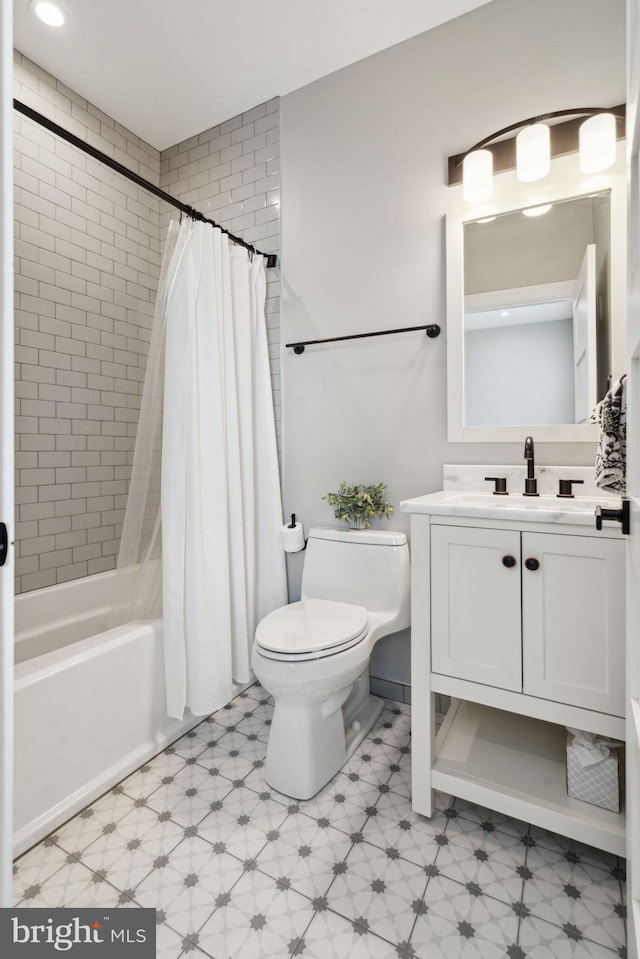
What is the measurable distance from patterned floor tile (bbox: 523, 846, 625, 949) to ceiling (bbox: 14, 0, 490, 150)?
2778 mm

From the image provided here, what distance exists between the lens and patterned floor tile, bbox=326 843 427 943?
109 centimetres

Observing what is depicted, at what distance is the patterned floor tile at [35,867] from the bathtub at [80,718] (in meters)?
0.03

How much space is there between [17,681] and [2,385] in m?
0.85

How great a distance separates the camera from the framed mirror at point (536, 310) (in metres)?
1.56

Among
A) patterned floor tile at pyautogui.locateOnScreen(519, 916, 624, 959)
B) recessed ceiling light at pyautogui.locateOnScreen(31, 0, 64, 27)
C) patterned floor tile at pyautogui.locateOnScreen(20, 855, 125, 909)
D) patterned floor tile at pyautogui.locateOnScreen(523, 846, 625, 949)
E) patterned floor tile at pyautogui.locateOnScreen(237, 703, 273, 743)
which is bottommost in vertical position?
patterned floor tile at pyautogui.locateOnScreen(519, 916, 624, 959)

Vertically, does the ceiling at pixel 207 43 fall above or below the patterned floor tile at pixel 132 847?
above

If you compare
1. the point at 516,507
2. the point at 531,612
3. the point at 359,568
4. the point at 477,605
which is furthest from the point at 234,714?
the point at 516,507

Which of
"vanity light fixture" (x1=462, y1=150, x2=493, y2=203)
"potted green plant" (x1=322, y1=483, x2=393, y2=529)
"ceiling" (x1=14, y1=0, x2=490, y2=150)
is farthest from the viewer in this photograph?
"potted green plant" (x1=322, y1=483, x2=393, y2=529)

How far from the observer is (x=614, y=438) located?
107 centimetres

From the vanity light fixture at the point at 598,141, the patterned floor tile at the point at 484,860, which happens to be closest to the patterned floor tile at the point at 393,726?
the patterned floor tile at the point at 484,860

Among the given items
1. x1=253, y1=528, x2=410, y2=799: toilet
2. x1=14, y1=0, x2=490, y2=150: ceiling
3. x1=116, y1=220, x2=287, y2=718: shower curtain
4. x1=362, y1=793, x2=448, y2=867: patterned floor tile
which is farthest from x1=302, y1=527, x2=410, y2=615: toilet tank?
x1=14, y1=0, x2=490, y2=150: ceiling

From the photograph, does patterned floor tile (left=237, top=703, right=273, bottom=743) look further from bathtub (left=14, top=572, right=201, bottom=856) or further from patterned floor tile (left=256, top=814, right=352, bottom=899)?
patterned floor tile (left=256, top=814, right=352, bottom=899)

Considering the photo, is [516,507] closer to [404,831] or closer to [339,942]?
[404,831]

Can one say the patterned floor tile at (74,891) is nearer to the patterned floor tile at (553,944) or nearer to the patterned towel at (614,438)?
the patterned floor tile at (553,944)
